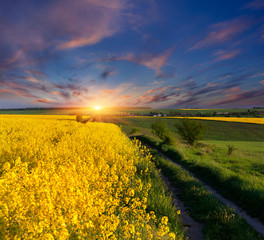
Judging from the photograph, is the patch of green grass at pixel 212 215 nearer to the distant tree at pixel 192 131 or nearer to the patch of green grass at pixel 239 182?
the patch of green grass at pixel 239 182

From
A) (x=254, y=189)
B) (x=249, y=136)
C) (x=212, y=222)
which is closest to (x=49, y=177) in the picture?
(x=212, y=222)

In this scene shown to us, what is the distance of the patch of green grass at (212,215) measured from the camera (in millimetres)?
5277

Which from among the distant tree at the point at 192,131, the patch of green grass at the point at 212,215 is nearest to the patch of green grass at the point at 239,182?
the patch of green grass at the point at 212,215

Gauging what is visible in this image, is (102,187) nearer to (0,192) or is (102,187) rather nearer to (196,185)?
(0,192)

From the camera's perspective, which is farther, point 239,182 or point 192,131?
point 192,131

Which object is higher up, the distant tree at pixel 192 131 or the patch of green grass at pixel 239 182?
the distant tree at pixel 192 131

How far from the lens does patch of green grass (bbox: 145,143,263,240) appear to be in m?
5.28

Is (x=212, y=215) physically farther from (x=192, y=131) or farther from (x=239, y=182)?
(x=192, y=131)

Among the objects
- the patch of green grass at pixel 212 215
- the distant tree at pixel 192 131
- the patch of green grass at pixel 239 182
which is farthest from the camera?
the distant tree at pixel 192 131

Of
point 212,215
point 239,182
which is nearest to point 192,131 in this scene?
point 239,182

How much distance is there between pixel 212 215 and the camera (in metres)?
6.27

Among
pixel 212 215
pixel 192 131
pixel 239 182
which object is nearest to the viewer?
pixel 212 215

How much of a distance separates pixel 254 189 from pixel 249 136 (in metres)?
43.6

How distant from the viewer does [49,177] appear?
5016mm
